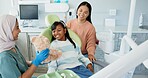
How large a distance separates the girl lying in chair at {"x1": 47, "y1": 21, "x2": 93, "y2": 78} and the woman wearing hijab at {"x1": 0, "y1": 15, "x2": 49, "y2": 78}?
1.12 ft

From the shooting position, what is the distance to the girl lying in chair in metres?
1.70

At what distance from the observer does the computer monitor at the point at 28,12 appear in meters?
3.31

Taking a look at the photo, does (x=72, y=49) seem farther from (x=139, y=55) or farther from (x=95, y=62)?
(x=139, y=55)

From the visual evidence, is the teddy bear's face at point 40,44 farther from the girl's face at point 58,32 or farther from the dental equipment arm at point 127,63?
the dental equipment arm at point 127,63

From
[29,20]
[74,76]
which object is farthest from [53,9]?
[74,76]

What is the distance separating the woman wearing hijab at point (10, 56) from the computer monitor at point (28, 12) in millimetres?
2007

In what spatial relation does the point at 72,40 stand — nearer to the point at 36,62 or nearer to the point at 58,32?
the point at 58,32

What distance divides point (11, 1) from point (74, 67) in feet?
7.86

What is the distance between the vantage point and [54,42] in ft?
5.98

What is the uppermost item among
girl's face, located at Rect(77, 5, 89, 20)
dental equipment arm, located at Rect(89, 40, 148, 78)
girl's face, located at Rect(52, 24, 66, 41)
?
girl's face, located at Rect(77, 5, 89, 20)

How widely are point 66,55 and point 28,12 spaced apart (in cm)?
187

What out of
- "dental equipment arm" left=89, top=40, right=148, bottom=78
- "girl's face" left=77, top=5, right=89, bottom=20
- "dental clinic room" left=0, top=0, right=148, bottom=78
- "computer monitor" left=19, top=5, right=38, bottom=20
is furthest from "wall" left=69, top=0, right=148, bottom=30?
"dental equipment arm" left=89, top=40, right=148, bottom=78

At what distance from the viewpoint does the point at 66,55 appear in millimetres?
1779

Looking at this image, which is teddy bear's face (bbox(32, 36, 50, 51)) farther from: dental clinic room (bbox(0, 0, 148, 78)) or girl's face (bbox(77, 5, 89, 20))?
girl's face (bbox(77, 5, 89, 20))
